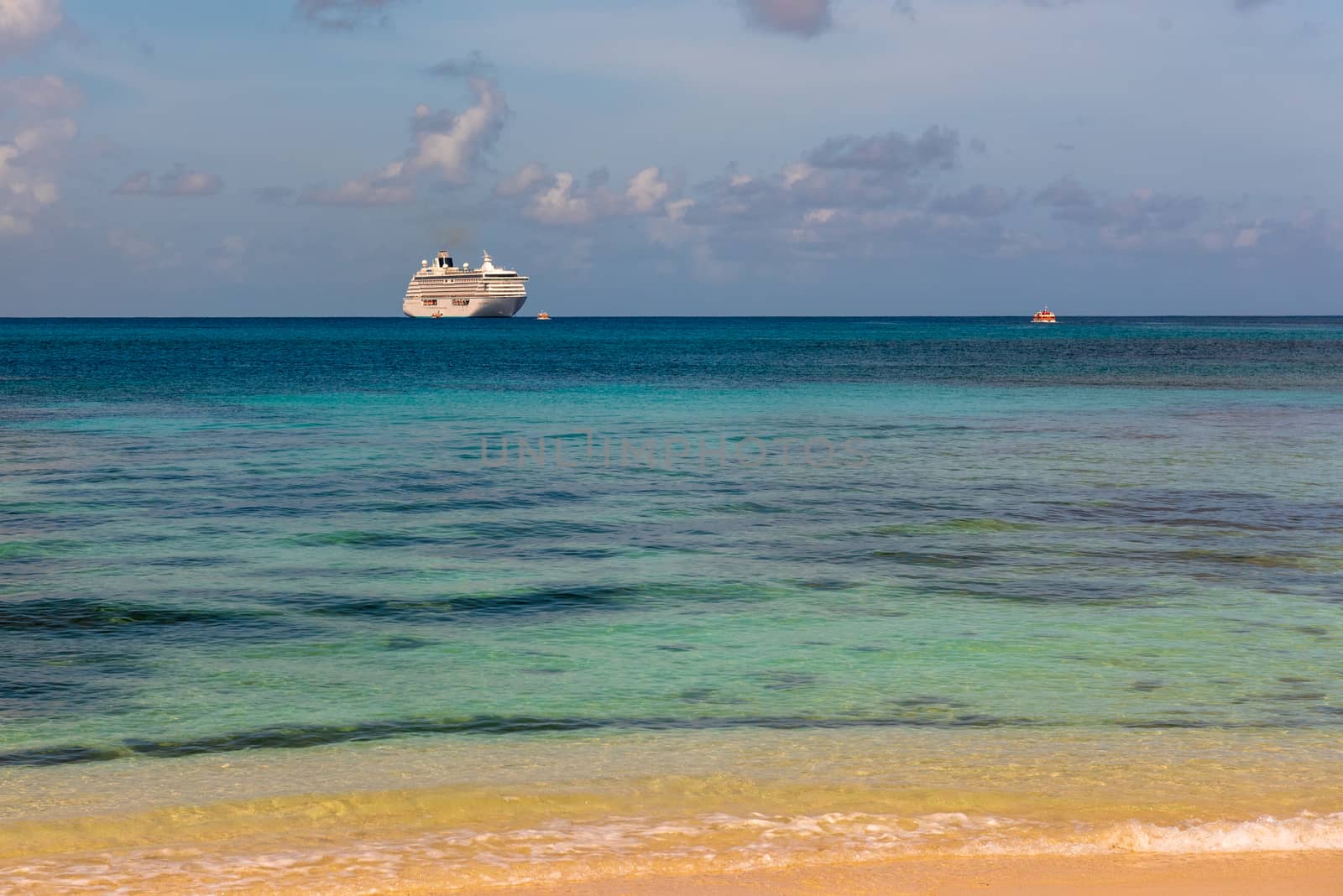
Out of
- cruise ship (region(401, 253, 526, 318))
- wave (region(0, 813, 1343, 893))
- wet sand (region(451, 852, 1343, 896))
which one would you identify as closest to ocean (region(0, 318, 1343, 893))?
wave (region(0, 813, 1343, 893))

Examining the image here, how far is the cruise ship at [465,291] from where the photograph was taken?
185 m

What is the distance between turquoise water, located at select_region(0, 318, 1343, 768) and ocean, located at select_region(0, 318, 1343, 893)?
0.06 metres

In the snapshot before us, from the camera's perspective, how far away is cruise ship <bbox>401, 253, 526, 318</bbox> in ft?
607

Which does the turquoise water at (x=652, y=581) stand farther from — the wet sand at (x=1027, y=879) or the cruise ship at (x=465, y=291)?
the cruise ship at (x=465, y=291)

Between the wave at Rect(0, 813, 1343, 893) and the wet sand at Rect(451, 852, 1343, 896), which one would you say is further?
the wave at Rect(0, 813, 1343, 893)

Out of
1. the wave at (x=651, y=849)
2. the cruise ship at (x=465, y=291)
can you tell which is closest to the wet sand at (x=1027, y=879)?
the wave at (x=651, y=849)

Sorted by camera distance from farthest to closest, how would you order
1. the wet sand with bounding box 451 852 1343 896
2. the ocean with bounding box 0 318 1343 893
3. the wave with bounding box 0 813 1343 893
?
the ocean with bounding box 0 318 1343 893, the wave with bounding box 0 813 1343 893, the wet sand with bounding box 451 852 1343 896

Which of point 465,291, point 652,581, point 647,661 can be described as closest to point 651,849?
point 647,661

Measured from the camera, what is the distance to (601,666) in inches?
371

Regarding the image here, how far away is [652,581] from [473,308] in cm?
17882

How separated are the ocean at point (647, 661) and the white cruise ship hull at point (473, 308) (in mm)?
163347

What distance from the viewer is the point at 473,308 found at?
187375 millimetres

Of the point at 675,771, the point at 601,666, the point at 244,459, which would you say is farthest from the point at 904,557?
the point at 244,459

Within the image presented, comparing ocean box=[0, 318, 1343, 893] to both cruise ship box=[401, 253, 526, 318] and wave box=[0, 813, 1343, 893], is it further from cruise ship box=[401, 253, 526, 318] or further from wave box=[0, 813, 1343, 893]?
cruise ship box=[401, 253, 526, 318]
